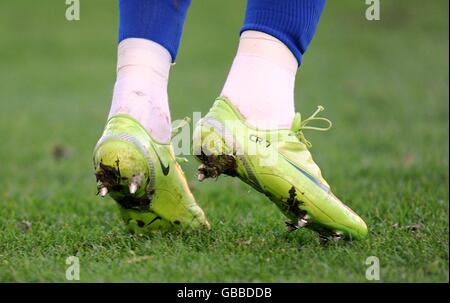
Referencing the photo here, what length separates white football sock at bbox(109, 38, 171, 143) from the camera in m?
1.90

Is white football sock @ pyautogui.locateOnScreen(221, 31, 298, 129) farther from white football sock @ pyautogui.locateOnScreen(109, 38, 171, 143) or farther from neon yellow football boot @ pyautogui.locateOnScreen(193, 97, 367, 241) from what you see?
white football sock @ pyautogui.locateOnScreen(109, 38, 171, 143)

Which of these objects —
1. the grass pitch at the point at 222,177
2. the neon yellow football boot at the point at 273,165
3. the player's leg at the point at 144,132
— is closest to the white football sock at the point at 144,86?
the player's leg at the point at 144,132

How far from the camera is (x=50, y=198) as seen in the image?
2.99 metres

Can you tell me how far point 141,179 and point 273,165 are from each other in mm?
344

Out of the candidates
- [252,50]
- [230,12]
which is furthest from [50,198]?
[230,12]

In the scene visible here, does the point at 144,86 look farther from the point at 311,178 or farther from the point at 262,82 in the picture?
the point at 311,178

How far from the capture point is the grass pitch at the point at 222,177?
1.75m

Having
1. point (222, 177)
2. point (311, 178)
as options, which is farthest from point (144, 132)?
point (222, 177)

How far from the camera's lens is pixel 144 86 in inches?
76.0

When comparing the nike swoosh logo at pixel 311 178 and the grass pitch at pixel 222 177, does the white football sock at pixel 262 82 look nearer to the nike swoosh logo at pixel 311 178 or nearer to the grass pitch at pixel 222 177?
the nike swoosh logo at pixel 311 178

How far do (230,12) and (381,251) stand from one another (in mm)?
10131

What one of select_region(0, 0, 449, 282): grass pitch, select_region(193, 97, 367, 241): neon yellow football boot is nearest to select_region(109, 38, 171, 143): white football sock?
select_region(193, 97, 367, 241): neon yellow football boot

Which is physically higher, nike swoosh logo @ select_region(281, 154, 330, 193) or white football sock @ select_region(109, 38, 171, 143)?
white football sock @ select_region(109, 38, 171, 143)

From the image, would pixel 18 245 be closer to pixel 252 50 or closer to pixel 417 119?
pixel 252 50
